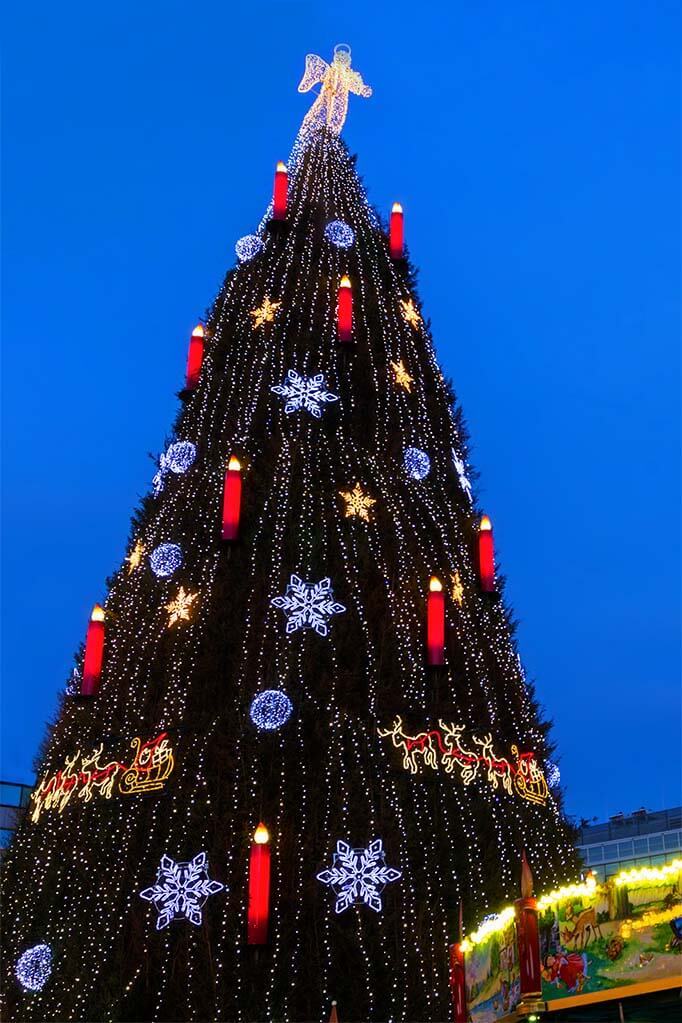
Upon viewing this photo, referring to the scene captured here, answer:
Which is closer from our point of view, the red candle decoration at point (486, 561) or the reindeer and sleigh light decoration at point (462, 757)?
the reindeer and sleigh light decoration at point (462, 757)

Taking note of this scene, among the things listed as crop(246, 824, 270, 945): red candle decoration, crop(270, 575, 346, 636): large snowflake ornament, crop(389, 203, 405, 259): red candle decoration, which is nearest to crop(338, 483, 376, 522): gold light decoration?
crop(270, 575, 346, 636): large snowflake ornament

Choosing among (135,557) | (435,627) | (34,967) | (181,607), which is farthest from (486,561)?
(34,967)

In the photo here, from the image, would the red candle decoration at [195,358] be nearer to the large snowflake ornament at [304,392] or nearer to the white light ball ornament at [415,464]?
the large snowflake ornament at [304,392]

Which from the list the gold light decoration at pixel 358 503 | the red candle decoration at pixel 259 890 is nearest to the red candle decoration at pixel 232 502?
the gold light decoration at pixel 358 503

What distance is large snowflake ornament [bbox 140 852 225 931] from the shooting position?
577 inches

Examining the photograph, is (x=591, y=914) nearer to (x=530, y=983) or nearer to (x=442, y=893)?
(x=530, y=983)

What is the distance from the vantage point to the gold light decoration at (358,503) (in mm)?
17344

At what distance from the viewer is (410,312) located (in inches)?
811

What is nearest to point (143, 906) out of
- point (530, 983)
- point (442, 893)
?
point (442, 893)

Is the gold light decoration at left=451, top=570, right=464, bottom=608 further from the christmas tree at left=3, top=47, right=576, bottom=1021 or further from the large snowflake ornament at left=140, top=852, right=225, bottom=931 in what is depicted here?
the large snowflake ornament at left=140, top=852, right=225, bottom=931

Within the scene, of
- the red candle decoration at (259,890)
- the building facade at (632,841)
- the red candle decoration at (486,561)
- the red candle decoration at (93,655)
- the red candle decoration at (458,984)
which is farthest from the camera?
the building facade at (632,841)

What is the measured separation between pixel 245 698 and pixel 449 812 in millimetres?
3086

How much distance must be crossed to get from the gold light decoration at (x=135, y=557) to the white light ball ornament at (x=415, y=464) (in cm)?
434

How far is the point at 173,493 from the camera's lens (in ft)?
60.8
